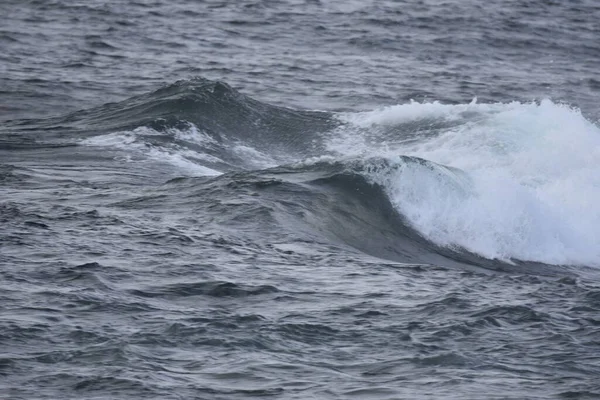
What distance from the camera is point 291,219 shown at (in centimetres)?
1659

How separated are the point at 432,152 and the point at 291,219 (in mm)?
6494

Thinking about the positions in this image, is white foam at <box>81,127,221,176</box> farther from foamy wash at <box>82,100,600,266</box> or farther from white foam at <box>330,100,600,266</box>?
white foam at <box>330,100,600,266</box>

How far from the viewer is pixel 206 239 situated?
49.8 feet

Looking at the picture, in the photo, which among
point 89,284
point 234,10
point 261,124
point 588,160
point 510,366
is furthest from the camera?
point 234,10

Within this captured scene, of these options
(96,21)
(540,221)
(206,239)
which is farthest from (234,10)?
(206,239)

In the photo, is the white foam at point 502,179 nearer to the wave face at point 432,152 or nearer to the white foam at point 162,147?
the wave face at point 432,152

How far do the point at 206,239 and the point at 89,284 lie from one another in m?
2.51

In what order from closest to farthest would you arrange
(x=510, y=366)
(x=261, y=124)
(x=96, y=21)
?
1. (x=510, y=366)
2. (x=261, y=124)
3. (x=96, y=21)

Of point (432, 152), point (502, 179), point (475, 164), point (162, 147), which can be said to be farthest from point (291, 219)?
point (432, 152)

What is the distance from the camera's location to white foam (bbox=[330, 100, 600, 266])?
17953 millimetres

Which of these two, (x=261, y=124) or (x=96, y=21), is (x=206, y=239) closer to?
(x=261, y=124)

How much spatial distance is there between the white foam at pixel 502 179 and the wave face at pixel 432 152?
0.02 metres

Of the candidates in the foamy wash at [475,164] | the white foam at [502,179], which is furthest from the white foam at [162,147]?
the white foam at [502,179]

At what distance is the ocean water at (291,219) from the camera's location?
1123 centimetres
